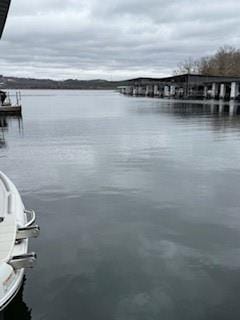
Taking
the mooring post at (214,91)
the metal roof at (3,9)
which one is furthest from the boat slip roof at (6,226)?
the mooring post at (214,91)

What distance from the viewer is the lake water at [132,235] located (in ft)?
17.6

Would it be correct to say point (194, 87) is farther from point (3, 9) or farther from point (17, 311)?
point (17, 311)

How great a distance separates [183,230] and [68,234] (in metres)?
2.59

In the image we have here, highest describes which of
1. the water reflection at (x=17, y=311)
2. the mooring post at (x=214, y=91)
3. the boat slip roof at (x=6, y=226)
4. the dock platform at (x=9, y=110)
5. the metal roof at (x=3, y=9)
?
the metal roof at (x=3, y=9)

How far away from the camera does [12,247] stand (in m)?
4.91

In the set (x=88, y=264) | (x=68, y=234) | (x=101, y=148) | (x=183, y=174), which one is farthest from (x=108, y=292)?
(x=101, y=148)

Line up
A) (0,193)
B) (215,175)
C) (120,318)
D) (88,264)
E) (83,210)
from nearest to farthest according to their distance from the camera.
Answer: (120,318)
(88,264)
(0,193)
(83,210)
(215,175)

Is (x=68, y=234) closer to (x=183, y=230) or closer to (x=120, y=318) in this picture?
(x=183, y=230)

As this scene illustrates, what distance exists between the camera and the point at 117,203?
9.84 metres

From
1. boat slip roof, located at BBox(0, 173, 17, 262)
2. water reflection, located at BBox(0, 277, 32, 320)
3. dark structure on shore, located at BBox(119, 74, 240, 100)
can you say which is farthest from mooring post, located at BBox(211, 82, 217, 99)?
water reflection, located at BBox(0, 277, 32, 320)

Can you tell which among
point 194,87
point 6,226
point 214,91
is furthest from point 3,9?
point 194,87

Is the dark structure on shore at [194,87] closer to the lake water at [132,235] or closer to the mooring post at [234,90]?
the mooring post at [234,90]

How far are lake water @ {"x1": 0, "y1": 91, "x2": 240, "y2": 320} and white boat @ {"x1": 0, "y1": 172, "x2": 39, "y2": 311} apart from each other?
93cm

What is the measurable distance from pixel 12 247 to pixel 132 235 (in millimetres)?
3351
